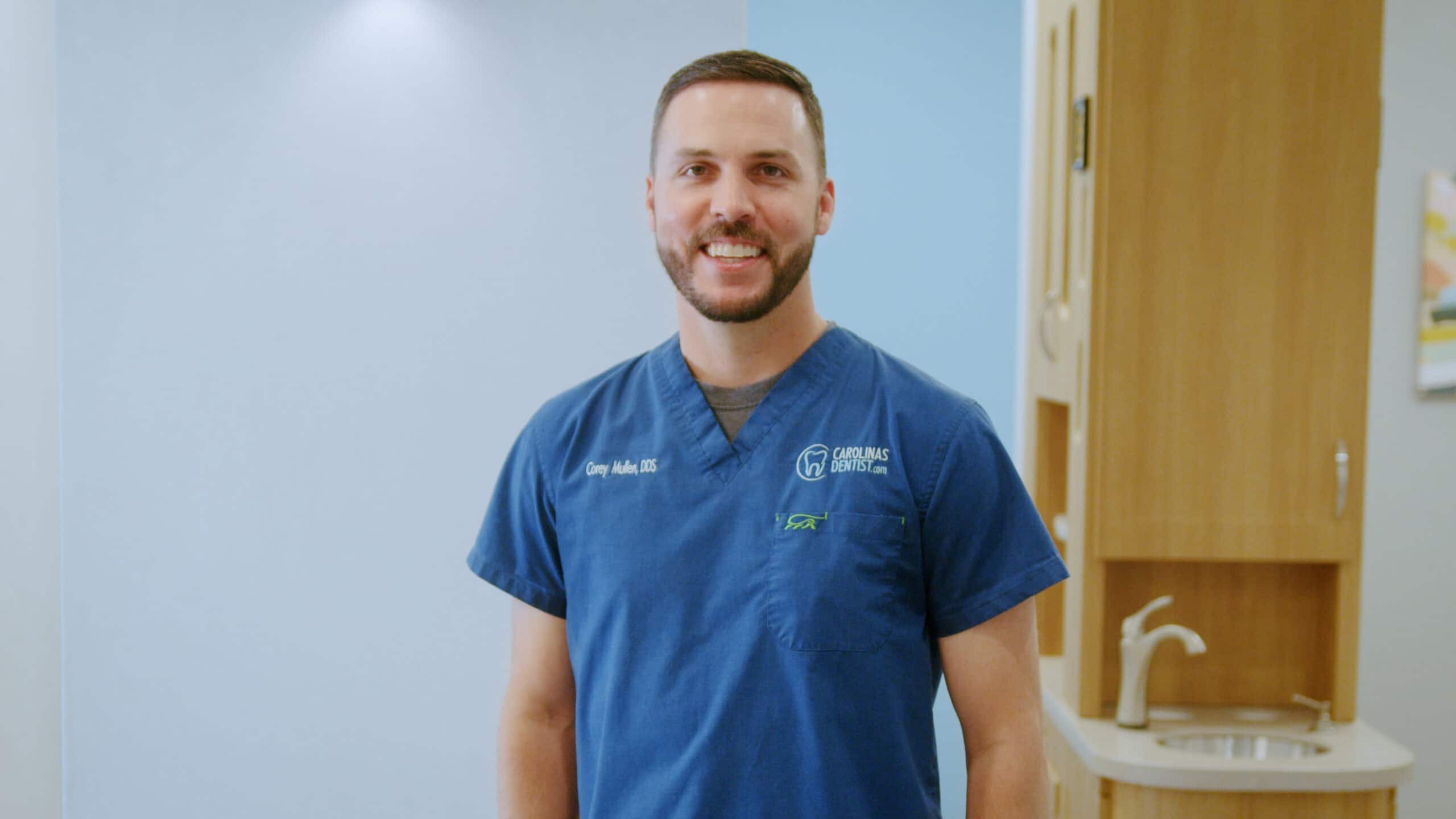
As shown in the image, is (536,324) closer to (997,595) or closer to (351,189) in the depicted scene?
(351,189)

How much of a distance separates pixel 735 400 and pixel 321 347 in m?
1.83

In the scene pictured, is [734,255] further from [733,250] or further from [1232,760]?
[1232,760]

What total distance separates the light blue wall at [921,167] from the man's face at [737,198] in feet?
6.36

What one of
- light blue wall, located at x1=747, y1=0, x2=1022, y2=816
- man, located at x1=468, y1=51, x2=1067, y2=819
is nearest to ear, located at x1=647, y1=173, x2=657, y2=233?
man, located at x1=468, y1=51, x2=1067, y2=819

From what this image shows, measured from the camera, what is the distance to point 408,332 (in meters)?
2.88

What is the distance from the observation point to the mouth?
3.89ft

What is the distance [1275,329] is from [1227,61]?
18.4 inches

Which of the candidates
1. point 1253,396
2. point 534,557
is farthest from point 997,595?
point 1253,396

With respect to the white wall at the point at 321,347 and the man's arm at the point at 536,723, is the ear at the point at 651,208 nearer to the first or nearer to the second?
the man's arm at the point at 536,723

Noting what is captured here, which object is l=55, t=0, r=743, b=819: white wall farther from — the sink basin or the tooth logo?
the tooth logo

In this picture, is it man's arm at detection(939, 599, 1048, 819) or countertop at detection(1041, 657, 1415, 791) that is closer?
man's arm at detection(939, 599, 1048, 819)

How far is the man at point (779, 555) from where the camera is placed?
1172 mm

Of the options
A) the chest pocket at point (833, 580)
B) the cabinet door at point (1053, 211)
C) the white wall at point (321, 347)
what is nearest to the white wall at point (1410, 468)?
the cabinet door at point (1053, 211)

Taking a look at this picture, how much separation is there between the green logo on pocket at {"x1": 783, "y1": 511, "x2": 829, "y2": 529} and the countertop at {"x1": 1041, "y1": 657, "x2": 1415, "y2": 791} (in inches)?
34.1
